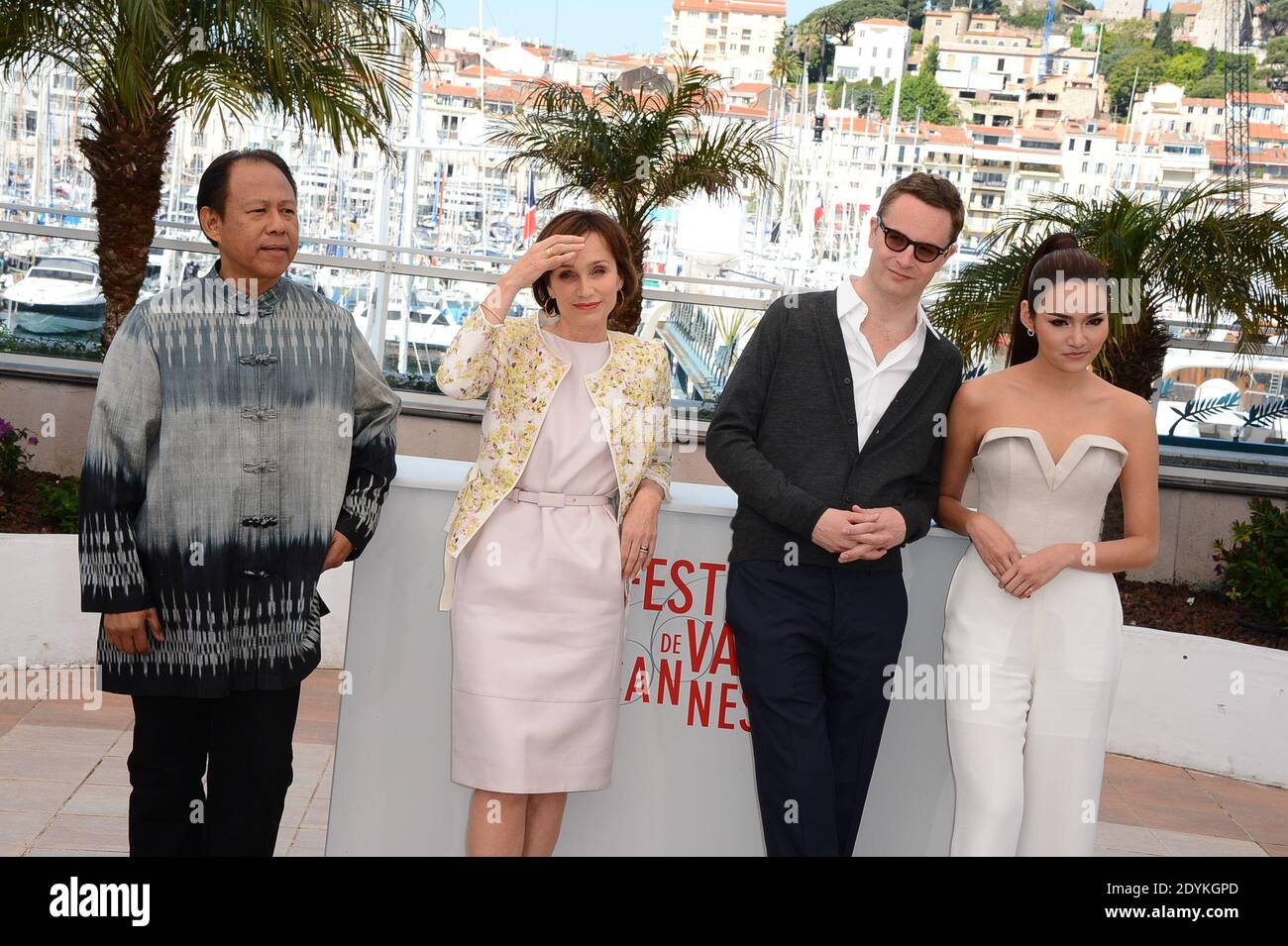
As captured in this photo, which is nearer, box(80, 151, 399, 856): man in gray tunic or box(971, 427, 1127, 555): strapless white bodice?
box(80, 151, 399, 856): man in gray tunic

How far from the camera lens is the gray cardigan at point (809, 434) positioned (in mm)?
2652

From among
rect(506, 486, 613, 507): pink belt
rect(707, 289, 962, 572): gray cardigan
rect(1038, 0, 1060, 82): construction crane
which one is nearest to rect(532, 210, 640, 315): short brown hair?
rect(707, 289, 962, 572): gray cardigan

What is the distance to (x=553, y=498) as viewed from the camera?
271 cm

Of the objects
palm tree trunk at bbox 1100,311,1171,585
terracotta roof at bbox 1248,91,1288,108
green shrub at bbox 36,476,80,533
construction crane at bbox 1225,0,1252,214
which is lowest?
green shrub at bbox 36,476,80,533

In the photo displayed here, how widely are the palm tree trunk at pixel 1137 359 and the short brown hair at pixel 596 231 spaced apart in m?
4.23

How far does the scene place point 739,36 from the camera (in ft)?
290

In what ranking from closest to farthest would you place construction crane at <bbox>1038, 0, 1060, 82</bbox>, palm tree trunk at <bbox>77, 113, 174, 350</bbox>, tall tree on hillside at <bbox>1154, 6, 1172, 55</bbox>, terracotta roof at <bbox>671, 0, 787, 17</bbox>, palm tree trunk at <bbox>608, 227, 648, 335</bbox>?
palm tree trunk at <bbox>77, 113, 174, 350</bbox> < palm tree trunk at <bbox>608, 227, 648, 335</bbox> < tall tree on hillside at <bbox>1154, 6, 1172, 55</bbox> < construction crane at <bbox>1038, 0, 1060, 82</bbox> < terracotta roof at <bbox>671, 0, 787, 17</bbox>

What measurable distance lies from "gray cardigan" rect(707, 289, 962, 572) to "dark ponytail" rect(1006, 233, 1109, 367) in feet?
0.88

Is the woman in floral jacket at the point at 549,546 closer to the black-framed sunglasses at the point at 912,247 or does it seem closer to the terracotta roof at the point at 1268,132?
Answer: the black-framed sunglasses at the point at 912,247

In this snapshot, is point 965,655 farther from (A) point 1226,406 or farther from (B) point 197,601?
(A) point 1226,406

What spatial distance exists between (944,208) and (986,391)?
1.43 ft

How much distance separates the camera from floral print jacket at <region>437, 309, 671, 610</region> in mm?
2697

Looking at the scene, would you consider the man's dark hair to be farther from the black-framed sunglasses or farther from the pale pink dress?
the black-framed sunglasses

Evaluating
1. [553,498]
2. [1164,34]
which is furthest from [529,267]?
[1164,34]
